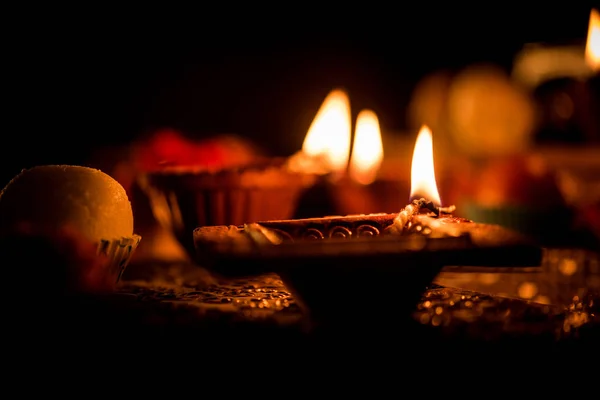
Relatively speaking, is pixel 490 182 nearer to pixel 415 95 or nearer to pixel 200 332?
pixel 200 332

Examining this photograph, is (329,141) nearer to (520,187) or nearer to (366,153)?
(366,153)

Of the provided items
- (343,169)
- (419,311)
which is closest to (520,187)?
(343,169)

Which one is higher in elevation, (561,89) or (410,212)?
(561,89)

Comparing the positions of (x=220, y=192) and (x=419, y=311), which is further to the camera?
(x=220, y=192)

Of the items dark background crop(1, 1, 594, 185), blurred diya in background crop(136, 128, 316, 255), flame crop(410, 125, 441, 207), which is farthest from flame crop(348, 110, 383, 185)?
dark background crop(1, 1, 594, 185)

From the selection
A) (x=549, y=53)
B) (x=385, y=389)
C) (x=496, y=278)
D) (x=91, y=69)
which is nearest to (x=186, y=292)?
(x=385, y=389)

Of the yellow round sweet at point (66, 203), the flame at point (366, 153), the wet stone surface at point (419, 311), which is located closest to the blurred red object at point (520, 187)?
the flame at point (366, 153)

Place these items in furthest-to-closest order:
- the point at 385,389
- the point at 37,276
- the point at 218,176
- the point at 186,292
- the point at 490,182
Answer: the point at 490,182 < the point at 218,176 < the point at 186,292 < the point at 37,276 < the point at 385,389
